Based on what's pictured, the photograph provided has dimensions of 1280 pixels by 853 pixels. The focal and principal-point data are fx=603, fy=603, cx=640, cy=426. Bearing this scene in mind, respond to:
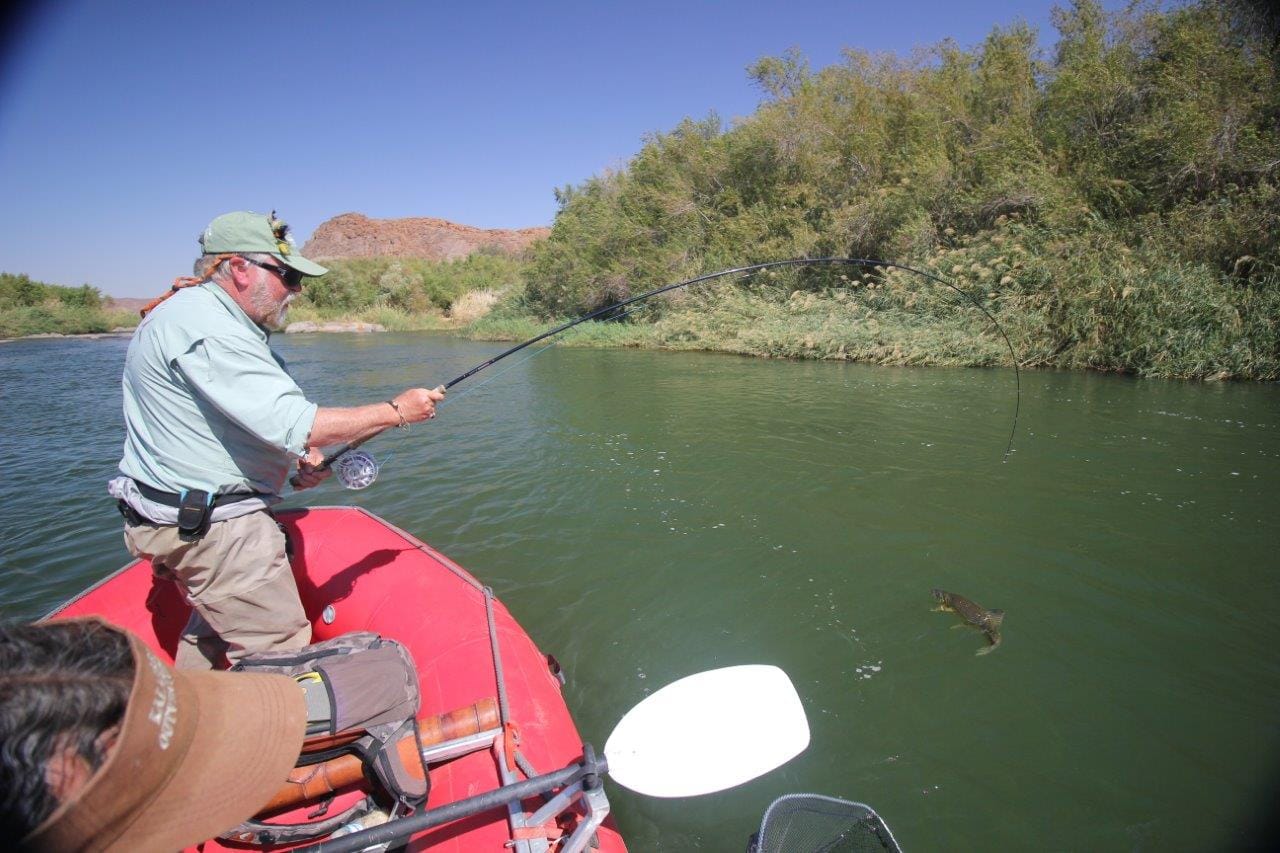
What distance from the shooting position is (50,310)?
36.8 metres

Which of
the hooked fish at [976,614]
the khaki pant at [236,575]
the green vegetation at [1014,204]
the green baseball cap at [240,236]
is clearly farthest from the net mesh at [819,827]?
the green vegetation at [1014,204]

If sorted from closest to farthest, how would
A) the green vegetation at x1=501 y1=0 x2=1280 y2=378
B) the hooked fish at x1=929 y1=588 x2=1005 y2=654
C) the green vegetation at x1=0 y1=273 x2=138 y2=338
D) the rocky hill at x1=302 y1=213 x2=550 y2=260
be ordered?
the hooked fish at x1=929 y1=588 x2=1005 y2=654, the green vegetation at x1=501 y1=0 x2=1280 y2=378, the green vegetation at x1=0 y1=273 x2=138 y2=338, the rocky hill at x1=302 y1=213 x2=550 y2=260

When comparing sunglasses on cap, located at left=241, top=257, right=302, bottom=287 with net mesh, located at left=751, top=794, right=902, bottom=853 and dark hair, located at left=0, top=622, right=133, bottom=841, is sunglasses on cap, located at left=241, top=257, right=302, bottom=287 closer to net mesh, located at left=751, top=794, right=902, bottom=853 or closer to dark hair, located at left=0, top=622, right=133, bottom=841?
dark hair, located at left=0, top=622, right=133, bottom=841

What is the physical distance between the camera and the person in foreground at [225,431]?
6.95 feet

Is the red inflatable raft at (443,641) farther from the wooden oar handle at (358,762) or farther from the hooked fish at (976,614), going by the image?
the hooked fish at (976,614)

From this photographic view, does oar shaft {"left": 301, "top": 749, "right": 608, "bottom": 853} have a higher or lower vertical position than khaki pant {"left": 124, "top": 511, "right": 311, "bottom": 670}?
lower

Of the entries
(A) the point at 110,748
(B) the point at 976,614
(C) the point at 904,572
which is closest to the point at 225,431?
(A) the point at 110,748

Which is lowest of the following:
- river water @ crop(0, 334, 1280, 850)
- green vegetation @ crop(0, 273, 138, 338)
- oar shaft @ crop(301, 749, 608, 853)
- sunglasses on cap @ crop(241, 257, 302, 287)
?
river water @ crop(0, 334, 1280, 850)

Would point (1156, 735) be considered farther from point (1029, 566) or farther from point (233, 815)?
point (233, 815)

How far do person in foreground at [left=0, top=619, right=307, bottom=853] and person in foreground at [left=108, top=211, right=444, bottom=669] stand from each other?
1.32 meters

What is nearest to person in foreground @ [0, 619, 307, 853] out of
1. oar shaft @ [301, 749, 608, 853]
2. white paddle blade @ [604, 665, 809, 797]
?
oar shaft @ [301, 749, 608, 853]

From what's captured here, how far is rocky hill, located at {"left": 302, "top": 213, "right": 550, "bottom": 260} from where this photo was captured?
113 meters

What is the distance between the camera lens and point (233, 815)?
3.42 ft

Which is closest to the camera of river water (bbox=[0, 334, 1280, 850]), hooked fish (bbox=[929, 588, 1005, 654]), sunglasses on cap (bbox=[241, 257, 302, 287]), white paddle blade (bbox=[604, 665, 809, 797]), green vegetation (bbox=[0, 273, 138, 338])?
white paddle blade (bbox=[604, 665, 809, 797])
